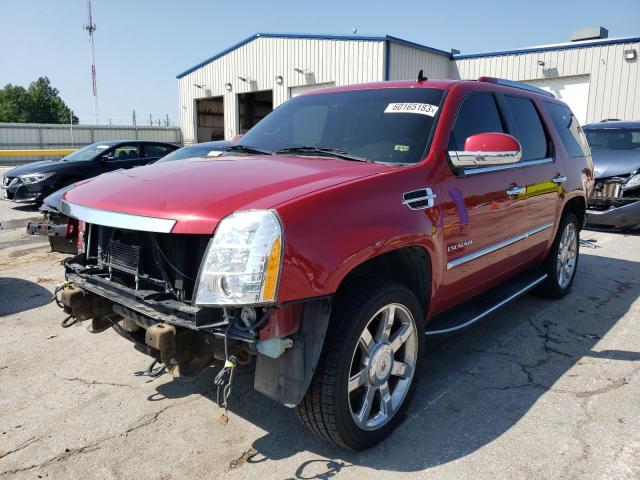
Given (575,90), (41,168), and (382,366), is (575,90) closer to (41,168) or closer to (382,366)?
(41,168)

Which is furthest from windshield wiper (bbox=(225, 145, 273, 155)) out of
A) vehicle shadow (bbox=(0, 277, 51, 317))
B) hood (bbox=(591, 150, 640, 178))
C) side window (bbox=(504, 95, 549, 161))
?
hood (bbox=(591, 150, 640, 178))

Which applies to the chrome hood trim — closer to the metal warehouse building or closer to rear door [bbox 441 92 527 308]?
rear door [bbox 441 92 527 308]

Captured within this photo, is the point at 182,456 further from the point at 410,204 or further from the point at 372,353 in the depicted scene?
the point at 410,204

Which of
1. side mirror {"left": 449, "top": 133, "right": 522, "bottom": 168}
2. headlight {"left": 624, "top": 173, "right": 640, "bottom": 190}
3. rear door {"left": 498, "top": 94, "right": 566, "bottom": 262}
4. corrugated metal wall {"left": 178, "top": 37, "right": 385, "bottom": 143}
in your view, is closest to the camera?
side mirror {"left": 449, "top": 133, "right": 522, "bottom": 168}

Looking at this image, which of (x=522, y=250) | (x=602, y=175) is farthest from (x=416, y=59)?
(x=522, y=250)

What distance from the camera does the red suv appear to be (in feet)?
7.23

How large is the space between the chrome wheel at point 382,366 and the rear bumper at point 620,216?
6.86 metres

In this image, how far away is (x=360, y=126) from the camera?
342cm

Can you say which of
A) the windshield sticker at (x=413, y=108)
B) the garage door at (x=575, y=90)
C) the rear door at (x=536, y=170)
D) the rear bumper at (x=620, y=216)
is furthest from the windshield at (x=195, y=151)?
the garage door at (x=575, y=90)

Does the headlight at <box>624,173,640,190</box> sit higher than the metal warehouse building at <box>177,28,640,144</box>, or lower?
lower

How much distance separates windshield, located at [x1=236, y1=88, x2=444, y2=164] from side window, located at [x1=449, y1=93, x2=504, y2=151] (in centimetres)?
19

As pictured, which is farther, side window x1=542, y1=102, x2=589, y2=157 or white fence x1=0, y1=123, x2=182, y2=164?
white fence x1=0, y1=123, x2=182, y2=164

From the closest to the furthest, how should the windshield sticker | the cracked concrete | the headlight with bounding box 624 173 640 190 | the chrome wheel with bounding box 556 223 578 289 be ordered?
the cracked concrete → the windshield sticker → the chrome wheel with bounding box 556 223 578 289 → the headlight with bounding box 624 173 640 190

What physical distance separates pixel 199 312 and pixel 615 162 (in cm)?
886
